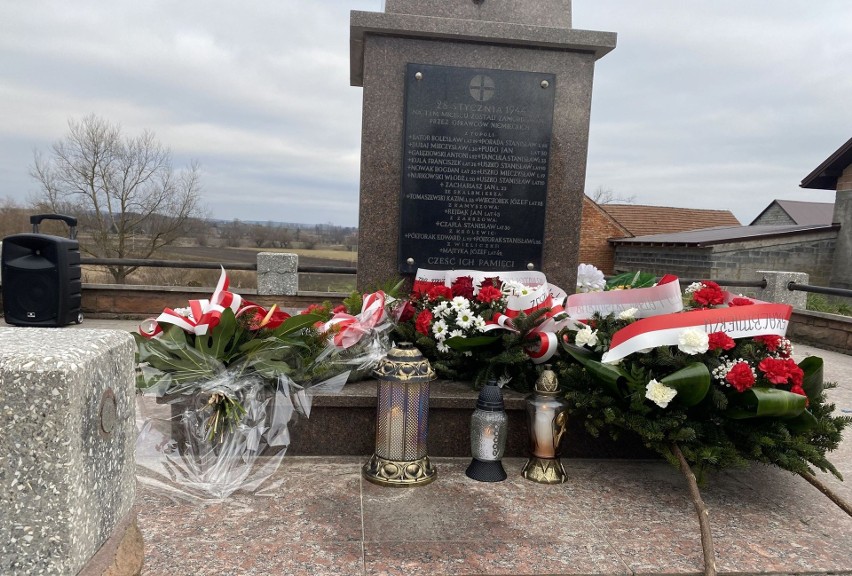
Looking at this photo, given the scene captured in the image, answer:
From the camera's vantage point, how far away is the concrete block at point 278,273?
856 cm

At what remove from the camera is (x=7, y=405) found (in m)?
1.20

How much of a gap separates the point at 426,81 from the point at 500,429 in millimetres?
2306

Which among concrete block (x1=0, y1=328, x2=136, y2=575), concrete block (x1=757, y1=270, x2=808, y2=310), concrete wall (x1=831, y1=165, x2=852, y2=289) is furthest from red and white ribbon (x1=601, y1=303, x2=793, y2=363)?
concrete wall (x1=831, y1=165, x2=852, y2=289)

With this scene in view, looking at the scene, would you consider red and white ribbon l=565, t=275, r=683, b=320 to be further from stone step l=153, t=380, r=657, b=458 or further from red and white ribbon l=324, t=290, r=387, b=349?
red and white ribbon l=324, t=290, r=387, b=349

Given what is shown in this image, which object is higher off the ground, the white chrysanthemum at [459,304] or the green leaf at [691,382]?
the white chrysanthemum at [459,304]

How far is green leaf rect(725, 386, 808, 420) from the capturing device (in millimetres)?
2688

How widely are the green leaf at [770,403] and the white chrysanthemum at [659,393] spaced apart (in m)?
0.32

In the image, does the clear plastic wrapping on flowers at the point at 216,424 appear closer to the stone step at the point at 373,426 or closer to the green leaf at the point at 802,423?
the stone step at the point at 373,426

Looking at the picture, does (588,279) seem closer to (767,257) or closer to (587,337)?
(587,337)

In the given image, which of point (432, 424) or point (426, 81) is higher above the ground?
point (426, 81)

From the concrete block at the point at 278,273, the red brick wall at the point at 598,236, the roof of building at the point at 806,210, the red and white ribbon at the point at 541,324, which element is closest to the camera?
the red and white ribbon at the point at 541,324

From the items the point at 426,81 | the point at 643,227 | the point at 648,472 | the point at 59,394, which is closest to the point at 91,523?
the point at 59,394

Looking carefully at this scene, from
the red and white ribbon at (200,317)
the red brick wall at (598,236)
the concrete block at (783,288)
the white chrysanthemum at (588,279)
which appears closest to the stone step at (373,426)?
the red and white ribbon at (200,317)

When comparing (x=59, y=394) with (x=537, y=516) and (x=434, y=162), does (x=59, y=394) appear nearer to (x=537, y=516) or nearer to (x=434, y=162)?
(x=537, y=516)
